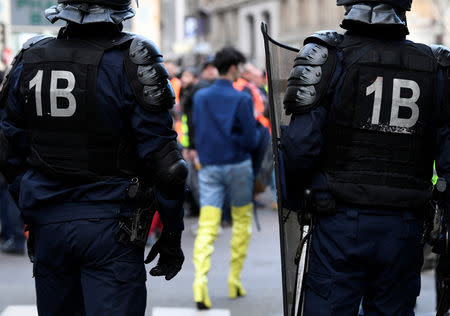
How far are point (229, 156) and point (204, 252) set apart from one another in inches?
31.5

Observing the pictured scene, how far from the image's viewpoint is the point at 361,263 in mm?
4043

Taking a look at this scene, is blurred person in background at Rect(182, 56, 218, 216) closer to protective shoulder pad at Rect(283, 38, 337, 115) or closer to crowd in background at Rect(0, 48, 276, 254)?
crowd in background at Rect(0, 48, 276, 254)

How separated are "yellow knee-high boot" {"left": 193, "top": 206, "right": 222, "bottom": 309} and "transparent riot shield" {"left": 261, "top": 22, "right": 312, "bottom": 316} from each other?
271cm

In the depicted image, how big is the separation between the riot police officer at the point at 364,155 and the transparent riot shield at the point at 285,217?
0.21 feet

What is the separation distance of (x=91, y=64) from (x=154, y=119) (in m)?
0.36

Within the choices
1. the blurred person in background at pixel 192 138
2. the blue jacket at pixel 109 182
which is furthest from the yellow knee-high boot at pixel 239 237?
the blurred person in background at pixel 192 138

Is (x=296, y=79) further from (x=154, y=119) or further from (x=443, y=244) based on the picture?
(x=443, y=244)

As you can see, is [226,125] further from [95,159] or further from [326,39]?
→ [95,159]

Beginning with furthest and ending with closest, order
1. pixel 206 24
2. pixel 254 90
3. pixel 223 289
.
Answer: pixel 206 24 → pixel 254 90 → pixel 223 289

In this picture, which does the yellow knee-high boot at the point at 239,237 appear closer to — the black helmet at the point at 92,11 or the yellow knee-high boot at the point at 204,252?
the yellow knee-high boot at the point at 204,252

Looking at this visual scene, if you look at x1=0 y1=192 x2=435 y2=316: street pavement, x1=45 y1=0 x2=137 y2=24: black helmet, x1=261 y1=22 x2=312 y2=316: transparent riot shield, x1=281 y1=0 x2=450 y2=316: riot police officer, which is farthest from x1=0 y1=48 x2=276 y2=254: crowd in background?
A: x1=281 y1=0 x2=450 y2=316: riot police officer

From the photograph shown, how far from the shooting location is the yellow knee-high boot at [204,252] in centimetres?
695

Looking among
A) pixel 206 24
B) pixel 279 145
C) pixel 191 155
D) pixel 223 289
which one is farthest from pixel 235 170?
pixel 206 24

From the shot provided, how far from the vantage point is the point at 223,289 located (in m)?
7.79
